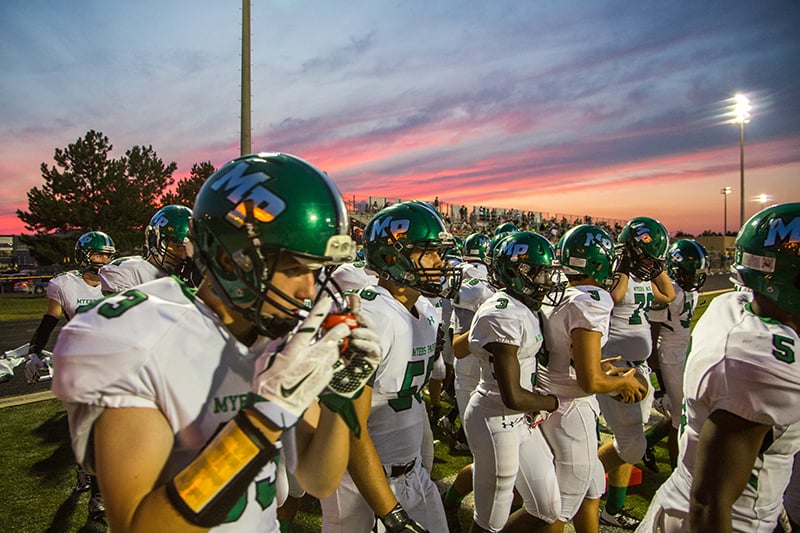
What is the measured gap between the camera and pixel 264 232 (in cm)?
158

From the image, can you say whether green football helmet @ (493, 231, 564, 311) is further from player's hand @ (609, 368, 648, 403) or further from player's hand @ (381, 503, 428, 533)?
player's hand @ (381, 503, 428, 533)

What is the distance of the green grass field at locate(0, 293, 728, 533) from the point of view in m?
4.28

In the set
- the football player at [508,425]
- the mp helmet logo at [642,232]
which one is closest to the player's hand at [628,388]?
the football player at [508,425]

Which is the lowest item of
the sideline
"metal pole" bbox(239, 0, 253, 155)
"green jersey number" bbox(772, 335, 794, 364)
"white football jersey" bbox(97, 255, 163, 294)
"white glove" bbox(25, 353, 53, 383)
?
the sideline

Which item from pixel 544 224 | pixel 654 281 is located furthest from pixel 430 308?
pixel 544 224

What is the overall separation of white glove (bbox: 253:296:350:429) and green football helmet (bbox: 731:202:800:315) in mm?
1862

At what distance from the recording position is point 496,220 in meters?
44.3

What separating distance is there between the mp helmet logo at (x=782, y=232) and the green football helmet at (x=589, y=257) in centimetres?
214

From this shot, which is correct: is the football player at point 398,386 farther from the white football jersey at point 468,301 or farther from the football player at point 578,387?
the white football jersey at point 468,301

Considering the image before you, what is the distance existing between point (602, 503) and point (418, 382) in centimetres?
305

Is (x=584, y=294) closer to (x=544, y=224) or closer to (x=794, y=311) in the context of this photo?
(x=794, y=311)

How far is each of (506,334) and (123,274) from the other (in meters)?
3.71

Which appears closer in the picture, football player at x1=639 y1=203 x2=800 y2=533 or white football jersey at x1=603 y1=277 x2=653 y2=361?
football player at x1=639 y1=203 x2=800 y2=533

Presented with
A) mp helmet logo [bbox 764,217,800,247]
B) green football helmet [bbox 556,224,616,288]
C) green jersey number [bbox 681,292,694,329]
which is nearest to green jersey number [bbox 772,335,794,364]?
mp helmet logo [bbox 764,217,800,247]
